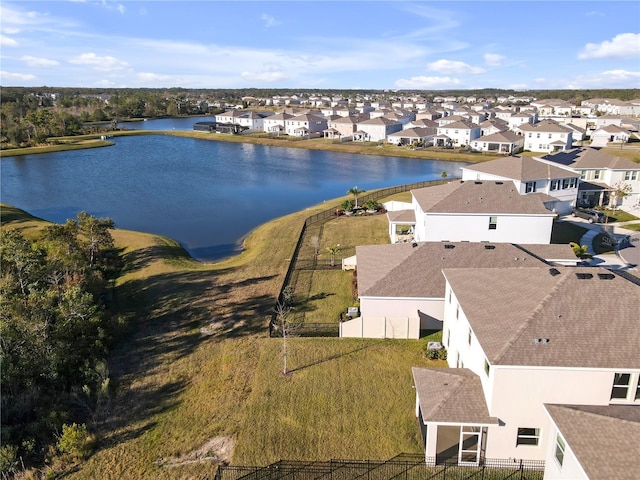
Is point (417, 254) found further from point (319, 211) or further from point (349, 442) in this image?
point (319, 211)

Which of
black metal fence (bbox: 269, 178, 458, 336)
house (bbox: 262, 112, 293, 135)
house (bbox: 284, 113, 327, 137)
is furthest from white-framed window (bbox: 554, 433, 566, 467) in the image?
house (bbox: 262, 112, 293, 135)

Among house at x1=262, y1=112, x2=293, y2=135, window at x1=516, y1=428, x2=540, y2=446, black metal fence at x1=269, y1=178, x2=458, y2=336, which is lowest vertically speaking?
black metal fence at x1=269, y1=178, x2=458, y2=336

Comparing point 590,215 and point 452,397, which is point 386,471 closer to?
point 452,397

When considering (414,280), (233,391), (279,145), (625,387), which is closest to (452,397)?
(625,387)

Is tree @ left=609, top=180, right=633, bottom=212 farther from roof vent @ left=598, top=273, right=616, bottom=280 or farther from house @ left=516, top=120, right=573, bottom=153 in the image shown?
house @ left=516, top=120, right=573, bottom=153

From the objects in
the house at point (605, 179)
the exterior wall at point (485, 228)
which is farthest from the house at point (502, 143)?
the exterior wall at point (485, 228)

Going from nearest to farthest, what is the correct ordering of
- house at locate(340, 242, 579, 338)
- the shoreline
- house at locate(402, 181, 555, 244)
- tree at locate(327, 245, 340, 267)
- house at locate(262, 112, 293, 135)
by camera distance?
house at locate(340, 242, 579, 338)
house at locate(402, 181, 555, 244)
tree at locate(327, 245, 340, 267)
the shoreline
house at locate(262, 112, 293, 135)
